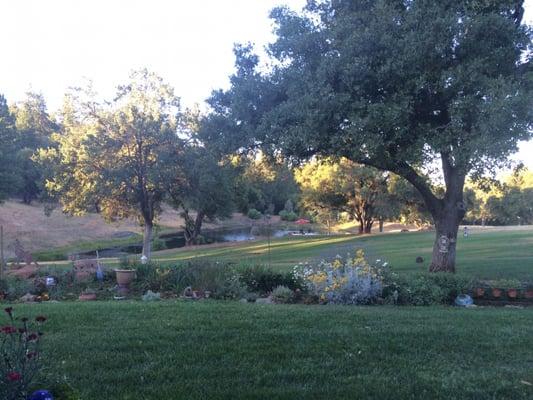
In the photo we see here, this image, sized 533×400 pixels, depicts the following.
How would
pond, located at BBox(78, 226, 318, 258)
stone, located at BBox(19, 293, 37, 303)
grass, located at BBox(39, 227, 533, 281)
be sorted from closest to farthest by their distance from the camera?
stone, located at BBox(19, 293, 37, 303), grass, located at BBox(39, 227, 533, 281), pond, located at BBox(78, 226, 318, 258)

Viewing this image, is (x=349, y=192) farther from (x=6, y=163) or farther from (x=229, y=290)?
(x=229, y=290)

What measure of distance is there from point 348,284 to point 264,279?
8.24ft

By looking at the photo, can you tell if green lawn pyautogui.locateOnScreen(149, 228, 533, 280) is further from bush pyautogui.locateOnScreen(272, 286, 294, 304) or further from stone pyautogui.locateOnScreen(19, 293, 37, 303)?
stone pyautogui.locateOnScreen(19, 293, 37, 303)

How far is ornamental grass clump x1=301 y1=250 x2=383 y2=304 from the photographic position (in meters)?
9.60

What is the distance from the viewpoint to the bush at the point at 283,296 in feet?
33.1

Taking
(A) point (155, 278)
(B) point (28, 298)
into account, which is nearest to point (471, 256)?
(A) point (155, 278)

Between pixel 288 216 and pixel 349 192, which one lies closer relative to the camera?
pixel 349 192

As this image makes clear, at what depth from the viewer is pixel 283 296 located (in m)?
10.2

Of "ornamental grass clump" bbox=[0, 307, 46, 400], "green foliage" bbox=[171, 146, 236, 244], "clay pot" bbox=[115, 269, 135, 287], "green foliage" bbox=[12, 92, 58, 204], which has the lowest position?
"clay pot" bbox=[115, 269, 135, 287]

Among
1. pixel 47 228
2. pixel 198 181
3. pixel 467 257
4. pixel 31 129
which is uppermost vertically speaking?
pixel 31 129

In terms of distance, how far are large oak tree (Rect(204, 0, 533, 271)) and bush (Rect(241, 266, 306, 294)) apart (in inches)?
112

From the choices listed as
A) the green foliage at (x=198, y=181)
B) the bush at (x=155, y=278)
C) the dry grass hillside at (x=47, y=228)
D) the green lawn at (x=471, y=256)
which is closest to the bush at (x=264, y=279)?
the green lawn at (x=471, y=256)

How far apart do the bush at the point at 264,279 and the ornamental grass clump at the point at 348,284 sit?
1126 millimetres

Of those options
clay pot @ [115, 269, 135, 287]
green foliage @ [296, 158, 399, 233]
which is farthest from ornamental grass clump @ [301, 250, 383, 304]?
green foliage @ [296, 158, 399, 233]
